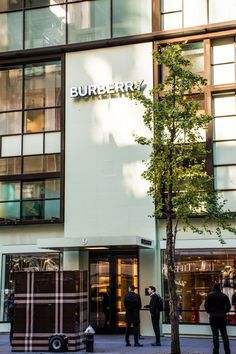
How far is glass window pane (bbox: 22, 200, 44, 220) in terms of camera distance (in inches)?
921

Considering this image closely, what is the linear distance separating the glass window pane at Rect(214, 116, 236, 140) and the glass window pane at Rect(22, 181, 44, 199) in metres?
7.28

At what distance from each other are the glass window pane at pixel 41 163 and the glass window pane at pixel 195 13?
24.4 ft

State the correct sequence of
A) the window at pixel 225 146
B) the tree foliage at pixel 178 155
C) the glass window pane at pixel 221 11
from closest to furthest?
the tree foliage at pixel 178 155 < the window at pixel 225 146 < the glass window pane at pixel 221 11

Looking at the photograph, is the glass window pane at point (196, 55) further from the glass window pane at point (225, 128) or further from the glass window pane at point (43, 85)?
the glass window pane at point (43, 85)

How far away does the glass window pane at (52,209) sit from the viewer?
76.0ft

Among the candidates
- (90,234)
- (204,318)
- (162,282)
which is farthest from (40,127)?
(204,318)

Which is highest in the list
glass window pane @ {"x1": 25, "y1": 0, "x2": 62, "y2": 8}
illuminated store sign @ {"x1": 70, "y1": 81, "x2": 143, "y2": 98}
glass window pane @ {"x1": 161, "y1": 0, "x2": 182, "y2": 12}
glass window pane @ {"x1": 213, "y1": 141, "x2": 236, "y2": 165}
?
glass window pane @ {"x1": 25, "y1": 0, "x2": 62, "y2": 8}

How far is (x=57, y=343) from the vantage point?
16984 millimetres

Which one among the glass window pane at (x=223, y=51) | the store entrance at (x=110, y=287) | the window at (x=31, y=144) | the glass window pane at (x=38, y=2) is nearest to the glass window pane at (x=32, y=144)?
the window at (x=31, y=144)

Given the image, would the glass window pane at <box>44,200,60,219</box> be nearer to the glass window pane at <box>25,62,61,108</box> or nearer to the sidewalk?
the glass window pane at <box>25,62,61,108</box>

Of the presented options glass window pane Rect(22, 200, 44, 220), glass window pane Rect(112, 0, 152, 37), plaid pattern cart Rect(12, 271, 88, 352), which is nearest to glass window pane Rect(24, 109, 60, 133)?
glass window pane Rect(22, 200, 44, 220)

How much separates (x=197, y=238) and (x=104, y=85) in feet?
23.1

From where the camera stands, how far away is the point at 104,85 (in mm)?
23031

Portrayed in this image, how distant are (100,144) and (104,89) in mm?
2186
